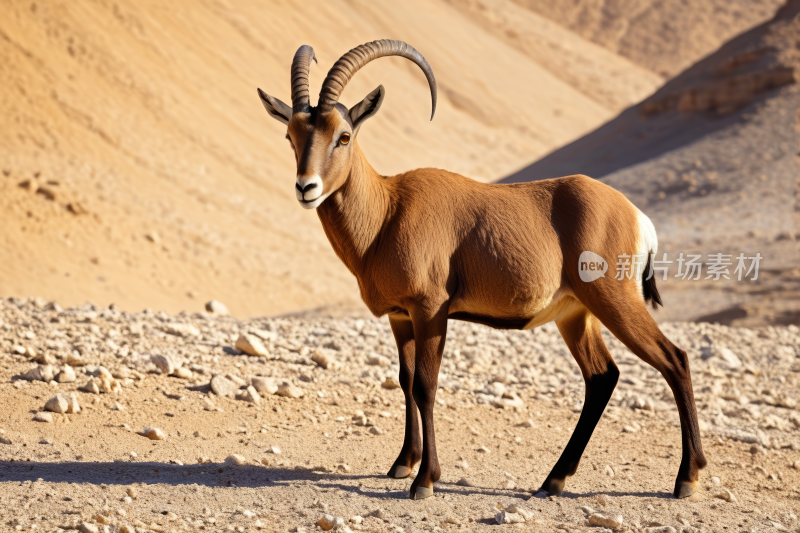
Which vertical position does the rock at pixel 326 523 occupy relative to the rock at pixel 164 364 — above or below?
above

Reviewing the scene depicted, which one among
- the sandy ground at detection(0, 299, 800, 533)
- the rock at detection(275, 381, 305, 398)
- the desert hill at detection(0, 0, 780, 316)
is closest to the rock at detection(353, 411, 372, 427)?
the sandy ground at detection(0, 299, 800, 533)

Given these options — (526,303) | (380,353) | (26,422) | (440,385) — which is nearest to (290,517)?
(526,303)

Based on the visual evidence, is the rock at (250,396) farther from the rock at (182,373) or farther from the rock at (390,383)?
the rock at (390,383)

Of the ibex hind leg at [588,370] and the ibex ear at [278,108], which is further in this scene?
the ibex hind leg at [588,370]

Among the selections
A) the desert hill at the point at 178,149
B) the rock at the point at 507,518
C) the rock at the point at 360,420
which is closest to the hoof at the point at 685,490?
the rock at the point at 507,518

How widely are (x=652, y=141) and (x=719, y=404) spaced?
3536 cm

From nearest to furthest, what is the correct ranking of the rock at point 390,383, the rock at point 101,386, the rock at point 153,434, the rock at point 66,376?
the rock at point 153,434, the rock at point 101,386, the rock at point 66,376, the rock at point 390,383

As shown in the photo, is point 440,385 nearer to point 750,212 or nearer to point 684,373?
point 684,373

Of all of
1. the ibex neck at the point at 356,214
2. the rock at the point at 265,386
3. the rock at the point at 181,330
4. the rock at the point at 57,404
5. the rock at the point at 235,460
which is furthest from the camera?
the rock at the point at 181,330

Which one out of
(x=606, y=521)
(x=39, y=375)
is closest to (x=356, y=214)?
(x=606, y=521)

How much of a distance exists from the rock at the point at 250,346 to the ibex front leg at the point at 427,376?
4136 mm

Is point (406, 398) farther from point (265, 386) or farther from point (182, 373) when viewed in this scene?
point (182, 373)

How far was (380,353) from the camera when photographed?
11.1 metres

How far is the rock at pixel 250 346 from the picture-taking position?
9.92m
